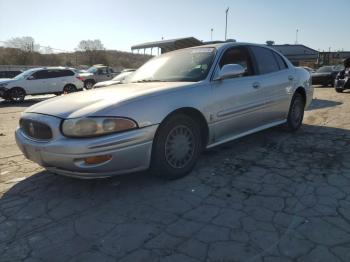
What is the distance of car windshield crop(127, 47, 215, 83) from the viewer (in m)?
4.47

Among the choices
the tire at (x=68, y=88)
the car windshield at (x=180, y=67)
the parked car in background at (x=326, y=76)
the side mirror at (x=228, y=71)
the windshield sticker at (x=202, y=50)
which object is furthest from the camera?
the parked car in background at (x=326, y=76)

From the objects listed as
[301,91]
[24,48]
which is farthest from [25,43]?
[301,91]

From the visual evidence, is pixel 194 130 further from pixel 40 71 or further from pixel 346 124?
pixel 40 71

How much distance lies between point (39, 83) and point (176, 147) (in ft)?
50.3

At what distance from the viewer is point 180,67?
4727mm

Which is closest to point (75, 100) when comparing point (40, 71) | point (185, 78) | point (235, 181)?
point (185, 78)

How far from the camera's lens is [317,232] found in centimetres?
286

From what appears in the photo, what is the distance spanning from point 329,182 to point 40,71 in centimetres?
1658

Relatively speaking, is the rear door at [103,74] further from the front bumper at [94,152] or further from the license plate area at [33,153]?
the front bumper at [94,152]

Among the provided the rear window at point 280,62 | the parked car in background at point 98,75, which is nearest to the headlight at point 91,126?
the rear window at point 280,62

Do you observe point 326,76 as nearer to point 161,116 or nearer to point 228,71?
point 228,71

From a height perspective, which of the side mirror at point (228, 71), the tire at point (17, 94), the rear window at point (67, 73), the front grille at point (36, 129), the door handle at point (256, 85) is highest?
the side mirror at point (228, 71)

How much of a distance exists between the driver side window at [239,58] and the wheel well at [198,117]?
964 mm

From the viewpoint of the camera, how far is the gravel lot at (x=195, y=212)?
268 centimetres
